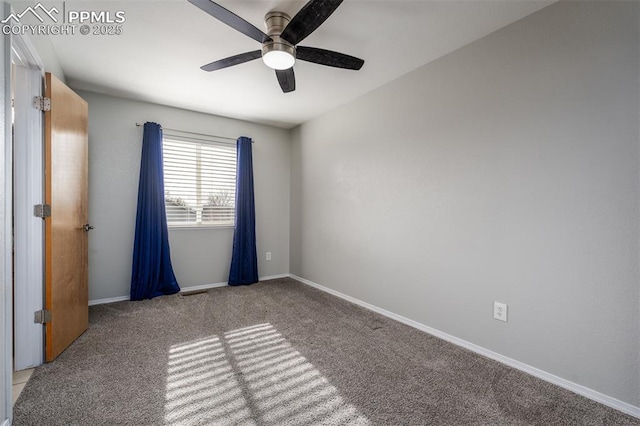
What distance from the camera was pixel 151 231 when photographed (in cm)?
359

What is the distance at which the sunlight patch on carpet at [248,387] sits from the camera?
Answer: 1579 mm

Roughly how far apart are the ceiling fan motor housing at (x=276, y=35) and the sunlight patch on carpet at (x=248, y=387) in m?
2.18

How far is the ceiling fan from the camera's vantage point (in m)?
1.64

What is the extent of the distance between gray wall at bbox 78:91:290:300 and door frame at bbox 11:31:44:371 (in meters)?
1.45

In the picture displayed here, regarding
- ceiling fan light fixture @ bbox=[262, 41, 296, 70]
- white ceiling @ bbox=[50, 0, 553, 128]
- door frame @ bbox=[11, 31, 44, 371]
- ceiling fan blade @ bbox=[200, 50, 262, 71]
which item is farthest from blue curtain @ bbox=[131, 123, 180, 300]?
ceiling fan light fixture @ bbox=[262, 41, 296, 70]

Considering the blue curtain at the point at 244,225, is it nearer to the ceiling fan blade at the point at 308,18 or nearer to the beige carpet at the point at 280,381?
the beige carpet at the point at 280,381

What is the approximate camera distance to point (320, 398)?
5.70ft

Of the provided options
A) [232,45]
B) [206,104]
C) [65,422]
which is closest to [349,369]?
[65,422]

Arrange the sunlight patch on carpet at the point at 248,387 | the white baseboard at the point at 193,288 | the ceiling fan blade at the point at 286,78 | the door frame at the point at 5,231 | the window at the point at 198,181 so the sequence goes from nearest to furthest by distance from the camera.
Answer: the door frame at the point at 5,231
the sunlight patch on carpet at the point at 248,387
the ceiling fan blade at the point at 286,78
the white baseboard at the point at 193,288
the window at the point at 198,181

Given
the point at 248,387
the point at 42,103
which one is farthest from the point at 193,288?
the point at 42,103

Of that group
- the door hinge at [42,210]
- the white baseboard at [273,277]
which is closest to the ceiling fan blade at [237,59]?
the door hinge at [42,210]

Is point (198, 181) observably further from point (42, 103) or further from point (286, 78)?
point (286, 78)

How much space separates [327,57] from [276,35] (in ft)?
1.28

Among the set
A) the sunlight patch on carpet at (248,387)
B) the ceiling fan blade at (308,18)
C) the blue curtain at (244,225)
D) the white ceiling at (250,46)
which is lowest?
the sunlight patch on carpet at (248,387)
